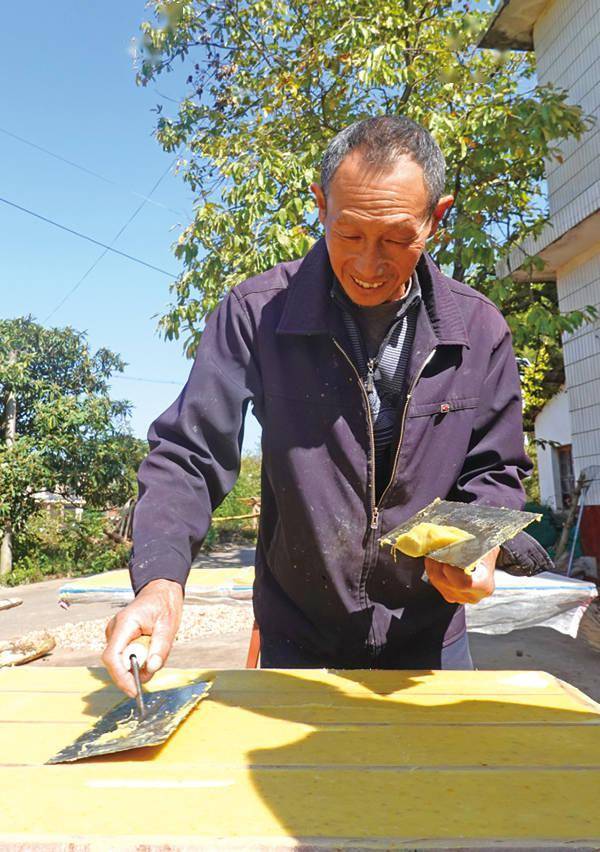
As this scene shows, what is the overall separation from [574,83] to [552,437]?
27.6 feet

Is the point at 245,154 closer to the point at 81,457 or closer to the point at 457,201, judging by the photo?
the point at 457,201

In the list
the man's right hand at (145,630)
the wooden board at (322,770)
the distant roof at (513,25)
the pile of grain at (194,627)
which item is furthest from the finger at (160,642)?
the distant roof at (513,25)

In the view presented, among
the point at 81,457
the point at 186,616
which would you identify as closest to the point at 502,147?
the point at 186,616

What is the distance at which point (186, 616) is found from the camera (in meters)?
7.36

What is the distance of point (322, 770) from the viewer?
3.73 ft

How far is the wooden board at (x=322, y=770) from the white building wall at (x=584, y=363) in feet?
21.3

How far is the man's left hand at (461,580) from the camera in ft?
4.93

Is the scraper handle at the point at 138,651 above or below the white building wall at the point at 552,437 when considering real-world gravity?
below

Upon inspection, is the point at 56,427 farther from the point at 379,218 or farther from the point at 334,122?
the point at 379,218

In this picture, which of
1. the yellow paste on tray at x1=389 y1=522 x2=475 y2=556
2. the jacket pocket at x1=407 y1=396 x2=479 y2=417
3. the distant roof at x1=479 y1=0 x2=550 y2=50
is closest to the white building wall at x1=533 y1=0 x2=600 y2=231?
the distant roof at x1=479 y1=0 x2=550 y2=50

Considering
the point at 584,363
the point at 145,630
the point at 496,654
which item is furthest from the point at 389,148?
the point at 584,363

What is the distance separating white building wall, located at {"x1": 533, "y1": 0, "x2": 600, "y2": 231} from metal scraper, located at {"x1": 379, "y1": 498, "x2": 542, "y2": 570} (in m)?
6.00

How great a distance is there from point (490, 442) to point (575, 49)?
7.38 meters

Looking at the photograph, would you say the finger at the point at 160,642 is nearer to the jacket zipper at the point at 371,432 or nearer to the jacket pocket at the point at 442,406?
the jacket zipper at the point at 371,432
